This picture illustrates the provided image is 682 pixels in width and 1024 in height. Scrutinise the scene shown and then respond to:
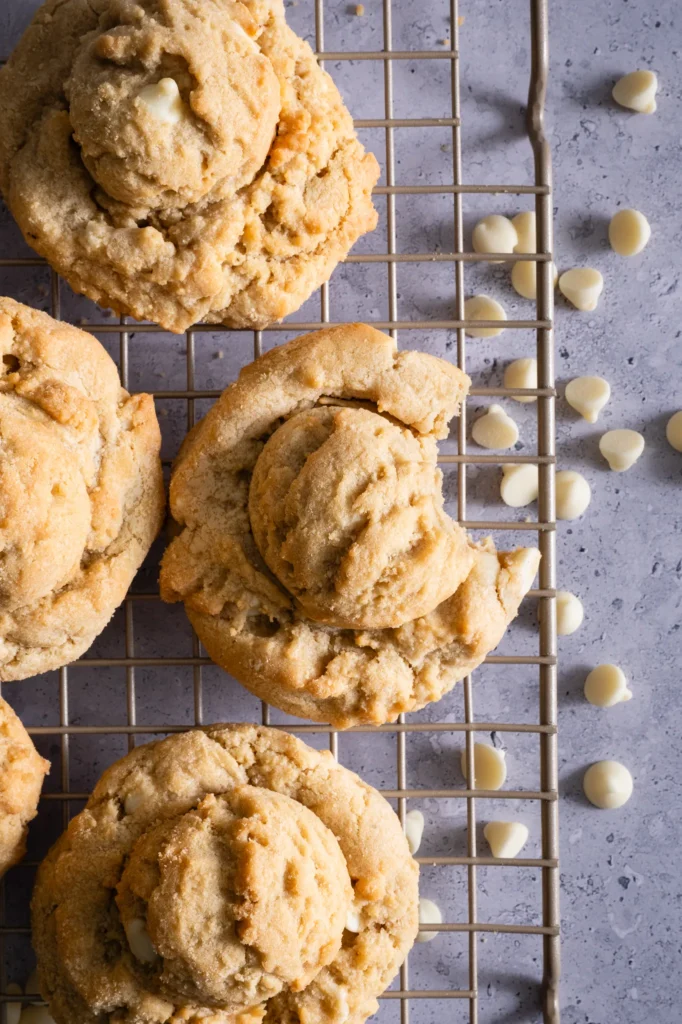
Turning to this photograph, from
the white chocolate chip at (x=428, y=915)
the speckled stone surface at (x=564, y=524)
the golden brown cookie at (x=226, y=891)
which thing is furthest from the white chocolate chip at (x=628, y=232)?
the white chocolate chip at (x=428, y=915)

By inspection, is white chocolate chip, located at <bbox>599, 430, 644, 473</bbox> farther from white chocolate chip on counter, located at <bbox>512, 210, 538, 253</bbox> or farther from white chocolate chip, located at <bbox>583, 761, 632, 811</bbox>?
white chocolate chip, located at <bbox>583, 761, 632, 811</bbox>

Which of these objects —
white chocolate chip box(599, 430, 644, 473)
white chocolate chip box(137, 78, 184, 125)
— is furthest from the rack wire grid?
white chocolate chip box(137, 78, 184, 125)

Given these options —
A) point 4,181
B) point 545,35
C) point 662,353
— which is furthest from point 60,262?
point 662,353

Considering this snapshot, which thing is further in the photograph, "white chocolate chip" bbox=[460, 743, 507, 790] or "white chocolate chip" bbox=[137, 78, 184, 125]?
A: "white chocolate chip" bbox=[460, 743, 507, 790]

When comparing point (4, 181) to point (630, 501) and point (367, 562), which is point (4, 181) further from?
point (630, 501)

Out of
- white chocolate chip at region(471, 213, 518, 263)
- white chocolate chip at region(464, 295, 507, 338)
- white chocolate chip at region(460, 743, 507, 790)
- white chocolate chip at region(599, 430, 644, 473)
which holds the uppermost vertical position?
white chocolate chip at region(471, 213, 518, 263)
